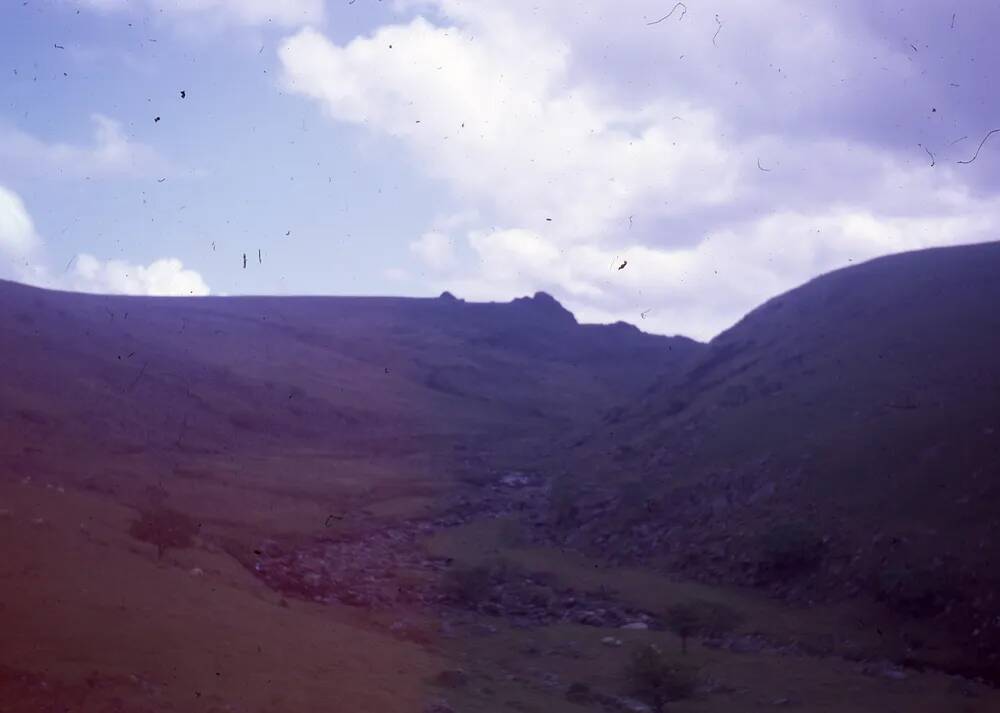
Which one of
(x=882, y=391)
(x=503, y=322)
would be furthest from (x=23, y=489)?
(x=503, y=322)

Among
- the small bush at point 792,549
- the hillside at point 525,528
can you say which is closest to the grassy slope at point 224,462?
the hillside at point 525,528

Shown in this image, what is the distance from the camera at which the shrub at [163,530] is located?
1426 cm

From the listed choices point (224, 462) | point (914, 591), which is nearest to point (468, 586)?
point (914, 591)

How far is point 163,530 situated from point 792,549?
10951 millimetres

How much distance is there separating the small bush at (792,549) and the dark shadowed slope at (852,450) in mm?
78

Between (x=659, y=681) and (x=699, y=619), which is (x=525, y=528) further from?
(x=659, y=681)

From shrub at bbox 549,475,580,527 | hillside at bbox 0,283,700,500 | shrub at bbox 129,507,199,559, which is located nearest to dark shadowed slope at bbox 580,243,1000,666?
shrub at bbox 549,475,580,527

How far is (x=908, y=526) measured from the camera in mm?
16656

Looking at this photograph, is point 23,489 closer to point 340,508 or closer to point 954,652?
point 340,508

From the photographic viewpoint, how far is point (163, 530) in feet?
48.3

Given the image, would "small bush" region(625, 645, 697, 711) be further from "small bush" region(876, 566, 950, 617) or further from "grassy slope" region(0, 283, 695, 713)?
"small bush" region(876, 566, 950, 617)

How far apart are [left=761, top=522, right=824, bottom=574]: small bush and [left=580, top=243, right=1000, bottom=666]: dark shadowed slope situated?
0.08 m

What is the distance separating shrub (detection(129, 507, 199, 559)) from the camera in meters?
14.3

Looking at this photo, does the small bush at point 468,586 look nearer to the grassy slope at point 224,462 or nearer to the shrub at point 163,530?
the grassy slope at point 224,462
